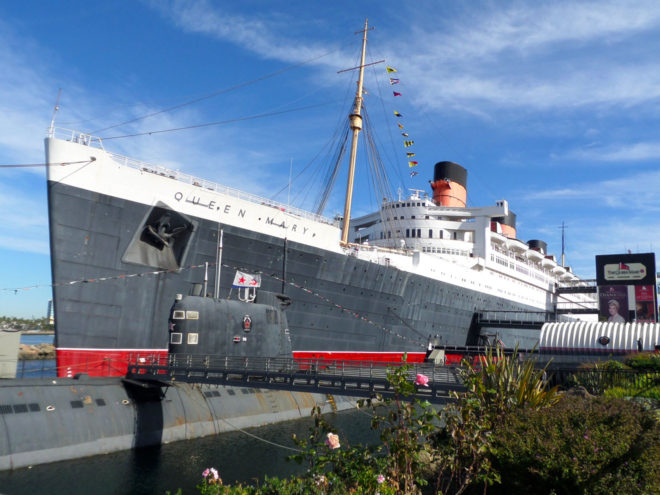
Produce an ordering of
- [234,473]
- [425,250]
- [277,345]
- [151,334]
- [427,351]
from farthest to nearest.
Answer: [425,250]
[427,351]
[151,334]
[277,345]
[234,473]

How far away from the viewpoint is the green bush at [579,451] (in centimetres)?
705

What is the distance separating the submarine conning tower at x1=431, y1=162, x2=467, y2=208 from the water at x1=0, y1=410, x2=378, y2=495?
3197 centimetres

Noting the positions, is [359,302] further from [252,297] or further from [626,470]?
[626,470]

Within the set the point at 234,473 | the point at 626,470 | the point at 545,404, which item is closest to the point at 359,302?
the point at 234,473

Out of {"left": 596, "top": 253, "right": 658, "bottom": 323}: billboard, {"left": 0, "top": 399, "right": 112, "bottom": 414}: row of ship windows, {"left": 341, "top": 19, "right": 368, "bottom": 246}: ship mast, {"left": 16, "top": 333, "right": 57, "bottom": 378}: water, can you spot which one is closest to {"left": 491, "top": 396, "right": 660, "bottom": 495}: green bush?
{"left": 16, "top": 333, "right": 57, "bottom": 378}: water

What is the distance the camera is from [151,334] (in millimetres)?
20359

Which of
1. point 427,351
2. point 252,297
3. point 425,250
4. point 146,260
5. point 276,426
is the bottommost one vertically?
point 276,426

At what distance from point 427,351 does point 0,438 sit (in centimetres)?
2724

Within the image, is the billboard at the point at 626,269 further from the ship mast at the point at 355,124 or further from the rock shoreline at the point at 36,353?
the rock shoreline at the point at 36,353

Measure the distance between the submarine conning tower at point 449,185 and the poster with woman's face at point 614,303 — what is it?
14899 mm

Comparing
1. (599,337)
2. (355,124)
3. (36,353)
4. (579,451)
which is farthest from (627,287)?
(36,353)

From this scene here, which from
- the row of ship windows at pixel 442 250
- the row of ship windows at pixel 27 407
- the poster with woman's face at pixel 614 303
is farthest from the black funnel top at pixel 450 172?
the row of ship windows at pixel 27 407

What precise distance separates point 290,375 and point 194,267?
854cm

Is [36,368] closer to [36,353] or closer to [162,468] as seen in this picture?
[162,468]
